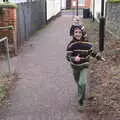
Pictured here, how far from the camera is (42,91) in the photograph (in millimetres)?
7855

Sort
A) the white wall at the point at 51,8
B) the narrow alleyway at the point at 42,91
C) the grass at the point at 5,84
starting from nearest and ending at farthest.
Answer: the narrow alleyway at the point at 42,91, the grass at the point at 5,84, the white wall at the point at 51,8

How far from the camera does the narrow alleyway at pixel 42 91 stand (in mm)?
6414

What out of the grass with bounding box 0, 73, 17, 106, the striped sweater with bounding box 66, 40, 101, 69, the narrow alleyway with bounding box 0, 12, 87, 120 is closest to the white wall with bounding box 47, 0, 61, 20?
the narrow alleyway with bounding box 0, 12, 87, 120

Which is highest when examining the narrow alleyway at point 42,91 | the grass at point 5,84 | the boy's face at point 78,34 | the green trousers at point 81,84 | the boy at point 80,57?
the boy's face at point 78,34

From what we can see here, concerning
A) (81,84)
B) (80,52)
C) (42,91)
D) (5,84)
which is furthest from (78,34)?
(5,84)

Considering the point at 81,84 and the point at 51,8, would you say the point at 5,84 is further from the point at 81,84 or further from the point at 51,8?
the point at 51,8

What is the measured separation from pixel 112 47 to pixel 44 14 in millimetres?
13966

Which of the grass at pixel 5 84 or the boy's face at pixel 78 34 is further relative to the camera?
the grass at pixel 5 84

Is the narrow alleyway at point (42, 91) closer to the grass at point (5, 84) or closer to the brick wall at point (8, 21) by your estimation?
the grass at point (5, 84)

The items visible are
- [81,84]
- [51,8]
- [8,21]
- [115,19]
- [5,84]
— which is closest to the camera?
[81,84]

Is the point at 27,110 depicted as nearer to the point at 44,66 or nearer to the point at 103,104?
the point at 103,104

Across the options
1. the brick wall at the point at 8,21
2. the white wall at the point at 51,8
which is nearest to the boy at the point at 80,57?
the brick wall at the point at 8,21

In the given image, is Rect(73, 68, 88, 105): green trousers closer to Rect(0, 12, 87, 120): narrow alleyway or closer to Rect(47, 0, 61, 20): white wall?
Rect(0, 12, 87, 120): narrow alleyway

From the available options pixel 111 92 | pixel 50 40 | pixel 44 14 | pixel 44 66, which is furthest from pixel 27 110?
pixel 44 14
